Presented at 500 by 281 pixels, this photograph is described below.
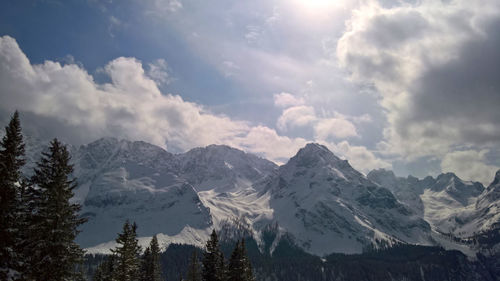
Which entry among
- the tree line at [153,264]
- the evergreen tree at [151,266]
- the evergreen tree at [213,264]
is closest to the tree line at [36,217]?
the tree line at [153,264]

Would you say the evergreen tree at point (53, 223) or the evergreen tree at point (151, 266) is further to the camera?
the evergreen tree at point (151, 266)

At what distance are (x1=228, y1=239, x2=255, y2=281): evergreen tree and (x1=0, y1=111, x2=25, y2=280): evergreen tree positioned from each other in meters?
32.0

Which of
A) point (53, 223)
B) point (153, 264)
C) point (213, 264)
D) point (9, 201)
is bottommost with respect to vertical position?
point (213, 264)

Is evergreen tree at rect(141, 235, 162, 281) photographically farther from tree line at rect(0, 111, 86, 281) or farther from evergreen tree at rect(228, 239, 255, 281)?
tree line at rect(0, 111, 86, 281)

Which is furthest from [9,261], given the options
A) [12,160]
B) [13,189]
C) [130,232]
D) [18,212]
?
[130,232]

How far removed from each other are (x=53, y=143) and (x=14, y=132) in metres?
4.18

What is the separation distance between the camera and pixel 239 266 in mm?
51031

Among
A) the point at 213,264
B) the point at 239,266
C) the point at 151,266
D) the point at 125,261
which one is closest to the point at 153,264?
the point at 151,266

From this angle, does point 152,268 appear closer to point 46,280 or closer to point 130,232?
point 130,232

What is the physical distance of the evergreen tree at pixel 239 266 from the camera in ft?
165

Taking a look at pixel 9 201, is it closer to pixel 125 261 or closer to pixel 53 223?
pixel 53 223

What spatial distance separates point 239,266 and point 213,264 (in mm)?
4027

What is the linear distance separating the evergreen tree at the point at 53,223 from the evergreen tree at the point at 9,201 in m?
1.34

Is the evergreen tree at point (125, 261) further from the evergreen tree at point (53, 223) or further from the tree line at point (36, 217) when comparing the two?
the evergreen tree at point (53, 223)
